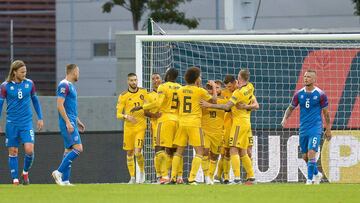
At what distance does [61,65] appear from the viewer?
42531 millimetres

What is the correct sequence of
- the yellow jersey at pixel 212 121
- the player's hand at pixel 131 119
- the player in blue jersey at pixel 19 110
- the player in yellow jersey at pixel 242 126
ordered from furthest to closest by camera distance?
the player's hand at pixel 131 119, the yellow jersey at pixel 212 121, the player in yellow jersey at pixel 242 126, the player in blue jersey at pixel 19 110

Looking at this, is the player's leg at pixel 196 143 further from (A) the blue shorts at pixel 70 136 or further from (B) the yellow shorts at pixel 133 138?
(B) the yellow shorts at pixel 133 138

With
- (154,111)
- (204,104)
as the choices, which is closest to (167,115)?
(204,104)

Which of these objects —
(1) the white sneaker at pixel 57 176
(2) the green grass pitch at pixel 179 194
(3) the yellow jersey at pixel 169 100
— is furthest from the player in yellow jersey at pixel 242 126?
(1) the white sneaker at pixel 57 176

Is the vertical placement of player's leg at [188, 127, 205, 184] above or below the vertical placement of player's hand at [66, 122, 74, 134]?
below

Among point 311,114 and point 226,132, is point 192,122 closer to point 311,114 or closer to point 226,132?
point 226,132

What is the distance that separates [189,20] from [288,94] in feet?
51.0

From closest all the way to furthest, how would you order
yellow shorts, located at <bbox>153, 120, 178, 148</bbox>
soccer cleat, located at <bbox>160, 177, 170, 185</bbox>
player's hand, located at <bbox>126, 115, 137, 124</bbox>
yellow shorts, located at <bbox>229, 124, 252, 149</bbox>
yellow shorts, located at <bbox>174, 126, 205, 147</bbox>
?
yellow shorts, located at <bbox>174, 126, 205, 147</bbox>
soccer cleat, located at <bbox>160, 177, 170, 185</bbox>
yellow shorts, located at <bbox>153, 120, 178, 148</bbox>
yellow shorts, located at <bbox>229, 124, 252, 149</bbox>
player's hand, located at <bbox>126, 115, 137, 124</bbox>

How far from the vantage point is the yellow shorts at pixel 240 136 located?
21.0 meters

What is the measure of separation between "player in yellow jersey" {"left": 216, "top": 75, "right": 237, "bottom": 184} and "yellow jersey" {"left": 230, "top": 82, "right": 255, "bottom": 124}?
71cm

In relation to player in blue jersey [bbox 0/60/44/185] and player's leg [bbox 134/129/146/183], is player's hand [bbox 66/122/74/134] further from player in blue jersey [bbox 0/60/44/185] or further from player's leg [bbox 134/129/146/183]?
player's leg [bbox 134/129/146/183]

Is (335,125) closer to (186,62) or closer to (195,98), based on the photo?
(186,62)

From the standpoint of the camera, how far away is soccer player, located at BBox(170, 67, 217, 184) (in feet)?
66.6

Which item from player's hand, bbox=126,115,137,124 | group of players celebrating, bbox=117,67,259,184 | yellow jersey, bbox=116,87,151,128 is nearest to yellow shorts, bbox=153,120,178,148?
group of players celebrating, bbox=117,67,259,184
